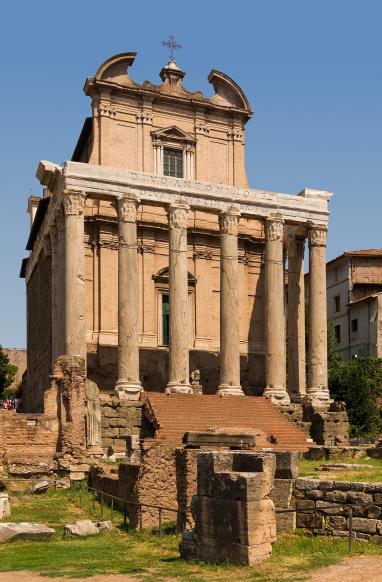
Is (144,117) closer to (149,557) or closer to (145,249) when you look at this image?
(145,249)

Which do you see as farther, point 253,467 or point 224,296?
point 224,296

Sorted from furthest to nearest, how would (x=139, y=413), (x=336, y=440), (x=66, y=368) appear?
(x=336, y=440), (x=139, y=413), (x=66, y=368)

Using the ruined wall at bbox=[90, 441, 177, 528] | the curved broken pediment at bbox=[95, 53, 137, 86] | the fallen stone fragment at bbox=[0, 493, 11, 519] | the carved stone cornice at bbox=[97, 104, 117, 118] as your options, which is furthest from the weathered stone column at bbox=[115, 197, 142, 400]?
the ruined wall at bbox=[90, 441, 177, 528]

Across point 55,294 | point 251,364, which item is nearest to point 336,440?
point 251,364

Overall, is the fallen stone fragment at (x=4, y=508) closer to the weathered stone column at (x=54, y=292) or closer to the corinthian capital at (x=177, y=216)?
the weathered stone column at (x=54, y=292)

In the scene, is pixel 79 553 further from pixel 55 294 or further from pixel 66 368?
pixel 55 294

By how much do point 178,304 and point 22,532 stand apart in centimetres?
2236

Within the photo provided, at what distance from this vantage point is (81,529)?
714 inches

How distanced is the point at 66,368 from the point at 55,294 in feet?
36.2

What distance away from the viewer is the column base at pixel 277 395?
1596 inches

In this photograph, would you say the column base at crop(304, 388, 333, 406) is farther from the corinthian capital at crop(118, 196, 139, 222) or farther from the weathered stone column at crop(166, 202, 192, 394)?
the corinthian capital at crop(118, 196, 139, 222)

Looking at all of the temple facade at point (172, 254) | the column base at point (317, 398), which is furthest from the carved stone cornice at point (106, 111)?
the column base at point (317, 398)

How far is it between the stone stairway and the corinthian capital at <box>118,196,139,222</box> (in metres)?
8.07

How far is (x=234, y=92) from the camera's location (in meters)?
47.8
